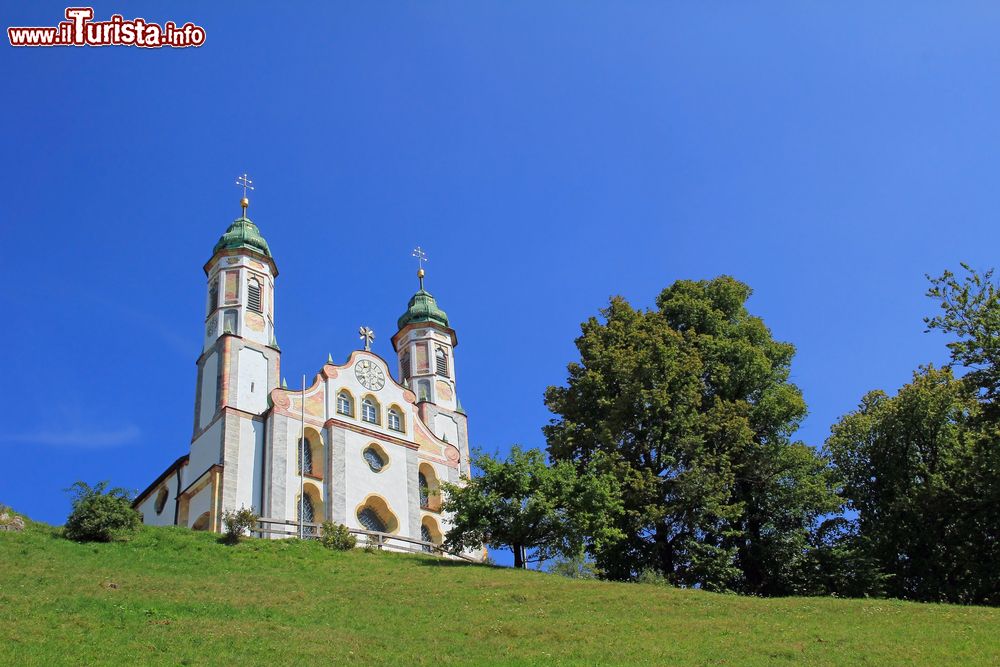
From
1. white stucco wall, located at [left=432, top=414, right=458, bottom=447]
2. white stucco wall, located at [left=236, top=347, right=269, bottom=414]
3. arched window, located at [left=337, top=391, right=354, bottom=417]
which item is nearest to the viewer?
white stucco wall, located at [left=236, top=347, right=269, bottom=414]

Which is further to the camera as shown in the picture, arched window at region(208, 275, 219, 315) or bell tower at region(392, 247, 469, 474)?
bell tower at region(392, 247, 469, 474)

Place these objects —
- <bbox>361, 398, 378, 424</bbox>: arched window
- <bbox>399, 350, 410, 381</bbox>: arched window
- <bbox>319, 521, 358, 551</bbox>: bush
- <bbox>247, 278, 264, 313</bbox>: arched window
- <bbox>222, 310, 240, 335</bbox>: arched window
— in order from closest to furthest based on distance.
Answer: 1. <bbox>319, 521, 358, 551</bbox>: bush
2. <bbox>222, 310, 240, 335</bbox>: arched window
3. <bbox>247, 278, 264, 313</bbox>: arched window
4. <bbox>361, 398, 378, 424</bbox>: arched window
5. <bbox>399, 350, 410, 381</bbox>: arched window

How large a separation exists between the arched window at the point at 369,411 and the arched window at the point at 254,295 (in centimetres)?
641

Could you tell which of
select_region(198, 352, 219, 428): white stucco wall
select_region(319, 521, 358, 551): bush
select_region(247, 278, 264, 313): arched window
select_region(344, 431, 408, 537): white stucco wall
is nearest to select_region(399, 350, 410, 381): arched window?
select_region(344, 431, 408, 537): white stucco wall

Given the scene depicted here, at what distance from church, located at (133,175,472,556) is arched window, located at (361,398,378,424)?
5cm

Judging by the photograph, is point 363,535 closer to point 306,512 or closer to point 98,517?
point 306,512

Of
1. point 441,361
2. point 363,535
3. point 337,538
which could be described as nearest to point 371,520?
point 363,535

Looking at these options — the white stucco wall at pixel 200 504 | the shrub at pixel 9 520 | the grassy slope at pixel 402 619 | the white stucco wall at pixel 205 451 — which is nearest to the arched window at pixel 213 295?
the white stucco wall at pixel 205 451

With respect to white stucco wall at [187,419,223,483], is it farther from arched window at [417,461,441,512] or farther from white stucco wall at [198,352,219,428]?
arched window at [417,461,441,512]

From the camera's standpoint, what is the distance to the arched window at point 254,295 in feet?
150

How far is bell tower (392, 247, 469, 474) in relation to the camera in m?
51.0

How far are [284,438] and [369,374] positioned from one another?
695cm

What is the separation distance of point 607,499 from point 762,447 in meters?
7.00

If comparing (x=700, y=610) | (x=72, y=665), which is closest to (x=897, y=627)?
(x=700, y=610)
